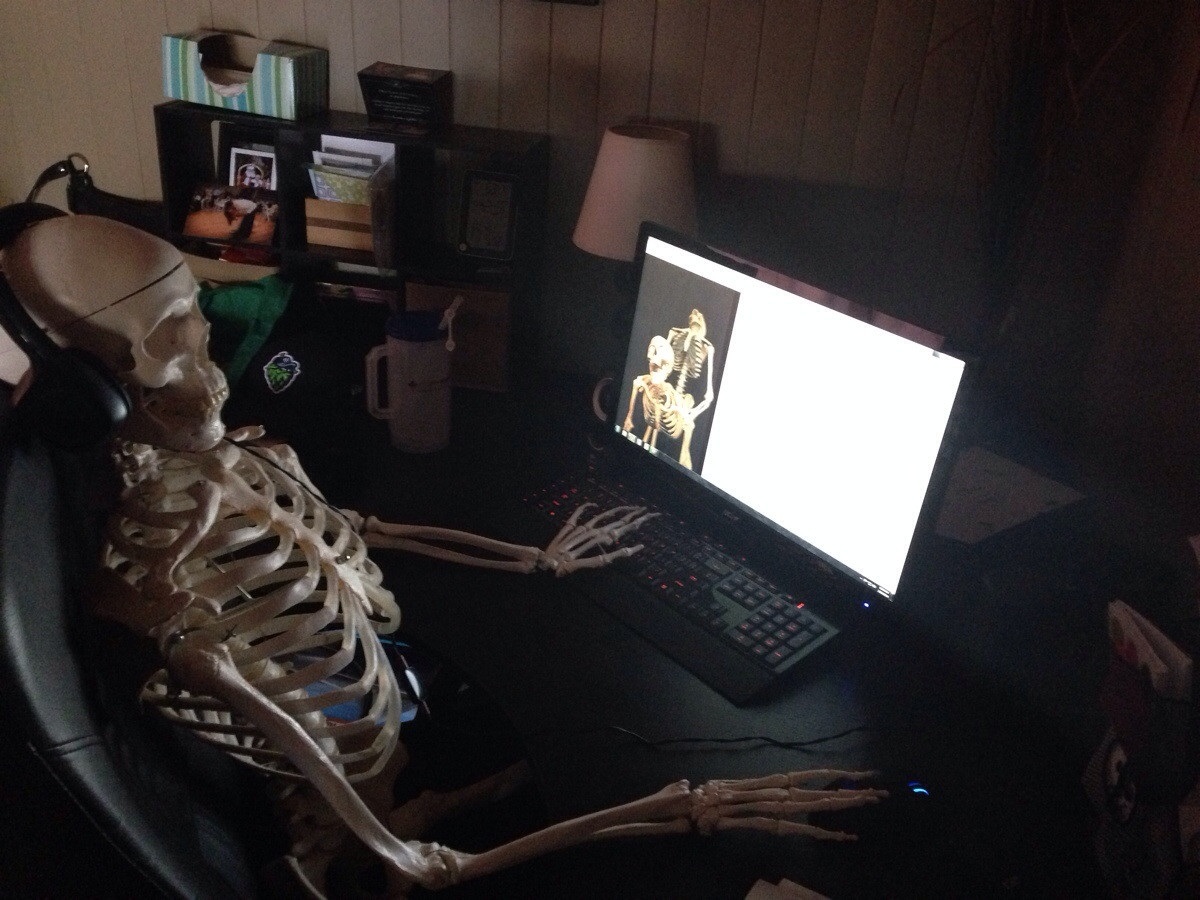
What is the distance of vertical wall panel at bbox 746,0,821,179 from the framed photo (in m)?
0.48

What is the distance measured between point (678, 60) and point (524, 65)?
0.30 metres

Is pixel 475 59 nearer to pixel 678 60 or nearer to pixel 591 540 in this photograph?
pixel 678 60

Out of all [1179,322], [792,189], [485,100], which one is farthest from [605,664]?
[485,100]

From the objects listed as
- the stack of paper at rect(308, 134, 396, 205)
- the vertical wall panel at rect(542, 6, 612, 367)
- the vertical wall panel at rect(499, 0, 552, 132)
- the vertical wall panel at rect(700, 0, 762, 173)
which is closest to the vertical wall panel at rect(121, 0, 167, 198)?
the stack of paper at rect(308, 134, 396, 205)

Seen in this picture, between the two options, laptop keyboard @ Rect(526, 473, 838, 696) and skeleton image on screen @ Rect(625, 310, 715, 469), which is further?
skeleton image on screen @ Rect(625, 310, 715, 469)

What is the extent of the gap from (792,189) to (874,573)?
99 cm

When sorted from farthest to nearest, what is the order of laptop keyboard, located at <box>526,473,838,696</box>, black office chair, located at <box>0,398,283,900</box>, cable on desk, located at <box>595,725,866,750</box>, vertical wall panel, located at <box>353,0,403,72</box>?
vertical wall panel, located at <box>353,0,403,72</box>, laptop keyboard, located at <box>526,473,838,696</box>, cable on desk, located at <box>595,725,866,750</box>, black office chair, located at <box>0,398,283,900</box>

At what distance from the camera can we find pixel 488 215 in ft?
6.14

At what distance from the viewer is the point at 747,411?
134 cm

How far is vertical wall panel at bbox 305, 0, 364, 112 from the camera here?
1967mm

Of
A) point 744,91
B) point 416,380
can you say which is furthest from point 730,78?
point 416,380

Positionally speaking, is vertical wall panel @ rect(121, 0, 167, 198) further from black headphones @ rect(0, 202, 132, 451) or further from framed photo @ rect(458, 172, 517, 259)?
black headphones @ rect(0, 202, 132, 451)

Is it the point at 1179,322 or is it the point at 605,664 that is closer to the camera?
the point at 605,664

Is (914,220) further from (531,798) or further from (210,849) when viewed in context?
(210,849)
